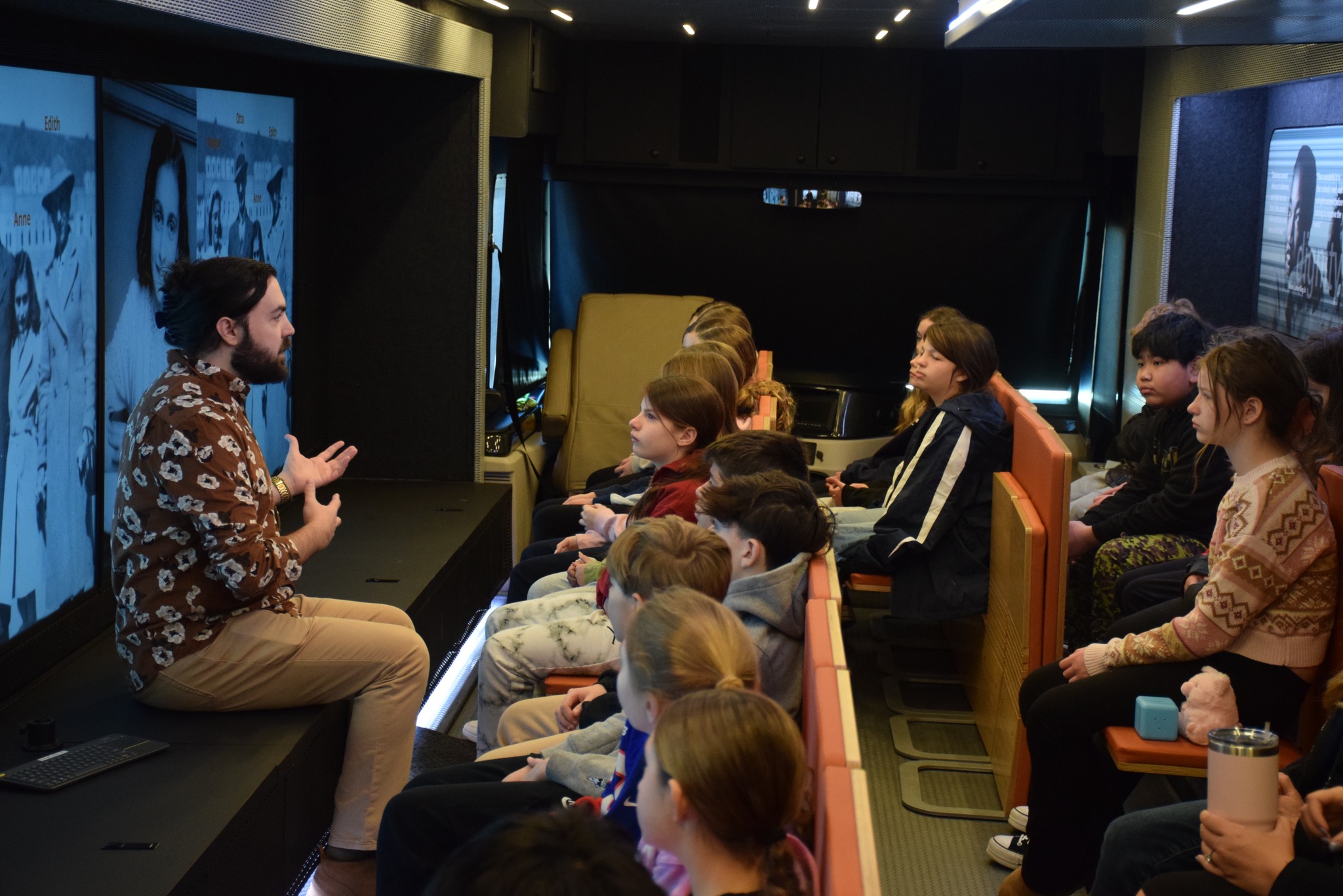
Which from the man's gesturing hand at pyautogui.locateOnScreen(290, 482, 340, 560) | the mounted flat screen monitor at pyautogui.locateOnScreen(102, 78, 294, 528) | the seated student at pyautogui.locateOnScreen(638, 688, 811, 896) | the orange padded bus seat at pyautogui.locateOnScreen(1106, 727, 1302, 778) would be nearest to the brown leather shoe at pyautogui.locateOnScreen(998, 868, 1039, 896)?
the orange padded bus seat at pyautogui.locateOnScreen(1106, 727, 1302, 778)

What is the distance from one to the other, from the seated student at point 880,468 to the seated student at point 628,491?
0.56 m

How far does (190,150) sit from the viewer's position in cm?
361

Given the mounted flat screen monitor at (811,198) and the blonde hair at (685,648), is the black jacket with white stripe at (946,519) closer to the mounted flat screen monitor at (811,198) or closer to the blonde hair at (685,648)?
the blonde hair at (685,648)

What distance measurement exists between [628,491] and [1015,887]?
1.82 metres

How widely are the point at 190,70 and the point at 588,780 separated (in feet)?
8.18

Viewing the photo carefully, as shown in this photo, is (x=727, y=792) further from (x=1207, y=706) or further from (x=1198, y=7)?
(x=1198, y=7)

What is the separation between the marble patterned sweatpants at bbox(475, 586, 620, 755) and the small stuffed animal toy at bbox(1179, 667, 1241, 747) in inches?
44.7

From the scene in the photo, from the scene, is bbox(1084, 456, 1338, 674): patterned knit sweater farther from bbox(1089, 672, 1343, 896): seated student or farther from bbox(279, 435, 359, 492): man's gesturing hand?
bbox(279, 435, 359, 492): man's gesturing hand

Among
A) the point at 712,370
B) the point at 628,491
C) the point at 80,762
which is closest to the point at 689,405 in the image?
the point at 712,370

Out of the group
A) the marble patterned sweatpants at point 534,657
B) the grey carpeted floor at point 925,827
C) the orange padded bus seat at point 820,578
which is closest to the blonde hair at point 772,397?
the grey carpeted floor at point 925,827

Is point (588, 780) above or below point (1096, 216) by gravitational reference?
below

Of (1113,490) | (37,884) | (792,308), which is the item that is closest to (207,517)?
(37,884)

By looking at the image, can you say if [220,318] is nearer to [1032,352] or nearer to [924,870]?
[924,870]

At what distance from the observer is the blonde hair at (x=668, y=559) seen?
83.5 inches
